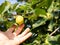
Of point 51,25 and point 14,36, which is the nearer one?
point 51,25

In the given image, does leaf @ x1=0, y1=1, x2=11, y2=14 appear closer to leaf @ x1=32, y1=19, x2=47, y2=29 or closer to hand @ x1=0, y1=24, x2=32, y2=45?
hand @ x1=0, y1=24, x2=32, y2=45

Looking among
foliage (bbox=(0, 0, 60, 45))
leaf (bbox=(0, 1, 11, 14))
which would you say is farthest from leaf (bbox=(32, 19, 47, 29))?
leaf (bbox=(0, 1, 11, 14))

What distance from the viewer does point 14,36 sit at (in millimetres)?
1217

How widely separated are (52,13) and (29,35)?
0.18 m

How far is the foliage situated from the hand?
0.14 feet

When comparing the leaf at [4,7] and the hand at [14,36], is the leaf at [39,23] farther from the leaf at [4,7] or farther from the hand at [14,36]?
the leaf at [4,7]

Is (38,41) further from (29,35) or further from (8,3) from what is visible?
(8,3)

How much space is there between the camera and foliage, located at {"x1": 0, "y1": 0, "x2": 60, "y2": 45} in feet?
3.57

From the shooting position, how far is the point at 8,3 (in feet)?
4.21

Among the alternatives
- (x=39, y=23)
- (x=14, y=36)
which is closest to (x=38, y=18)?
(x=39, y=23)

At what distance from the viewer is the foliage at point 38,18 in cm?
109

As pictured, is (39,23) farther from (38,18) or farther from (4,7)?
(4,7)

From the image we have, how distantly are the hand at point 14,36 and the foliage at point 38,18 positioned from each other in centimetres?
4

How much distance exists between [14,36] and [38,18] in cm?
17
